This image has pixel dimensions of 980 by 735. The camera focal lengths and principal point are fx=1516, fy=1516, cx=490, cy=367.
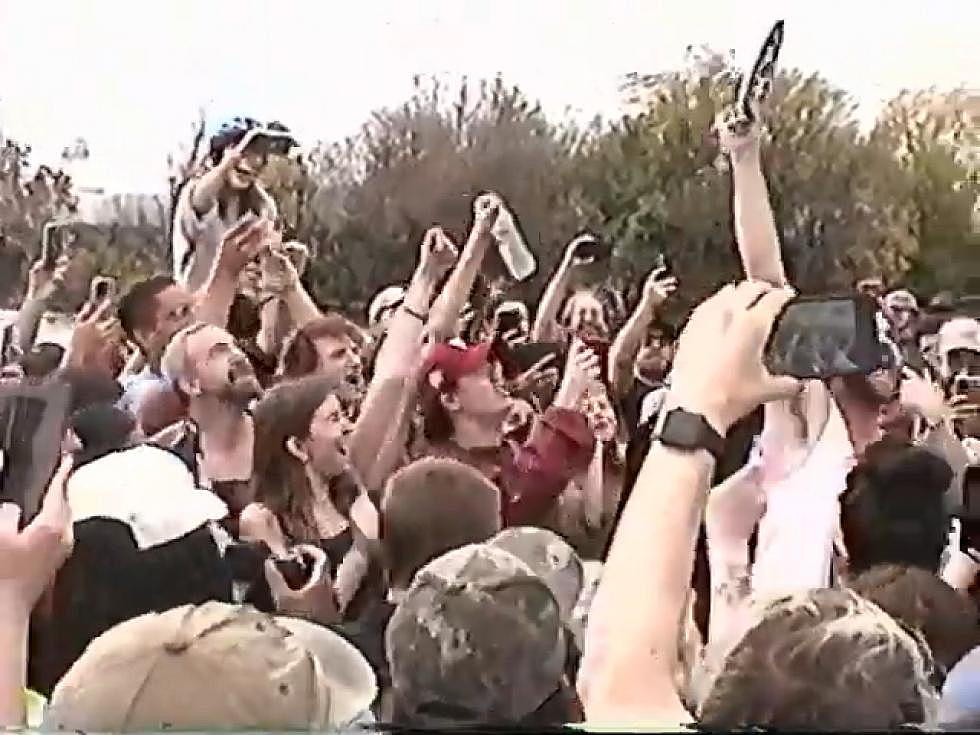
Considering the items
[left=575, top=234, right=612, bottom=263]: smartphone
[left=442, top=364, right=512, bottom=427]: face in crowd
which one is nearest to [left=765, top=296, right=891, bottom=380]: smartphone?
[left=575, top=234, right=612, bottom=263]: smartphone

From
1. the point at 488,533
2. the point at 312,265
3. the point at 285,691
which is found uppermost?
the point at 312,265

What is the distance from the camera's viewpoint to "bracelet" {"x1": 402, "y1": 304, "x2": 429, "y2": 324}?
1861mm

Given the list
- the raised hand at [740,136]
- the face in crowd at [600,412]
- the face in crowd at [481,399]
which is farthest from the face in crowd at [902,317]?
the face in crowd at [481,399]

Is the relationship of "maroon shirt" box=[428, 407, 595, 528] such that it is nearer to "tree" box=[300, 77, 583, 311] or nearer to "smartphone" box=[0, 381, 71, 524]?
"tree" box=[300, 77, 583, 311]

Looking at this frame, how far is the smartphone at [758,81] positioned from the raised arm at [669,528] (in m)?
0.22

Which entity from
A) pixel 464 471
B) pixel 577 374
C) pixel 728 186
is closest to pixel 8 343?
pixel 464 471

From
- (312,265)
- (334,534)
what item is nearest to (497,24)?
(312,265)

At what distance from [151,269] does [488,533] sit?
0.53m

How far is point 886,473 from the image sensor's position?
1820 millimetres

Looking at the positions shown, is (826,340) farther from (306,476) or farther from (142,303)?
(142,303)

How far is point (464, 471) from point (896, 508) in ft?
1.71

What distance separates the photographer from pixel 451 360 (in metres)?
1.87

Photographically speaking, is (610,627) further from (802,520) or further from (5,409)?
(5,409)

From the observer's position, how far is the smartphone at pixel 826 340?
181cm
